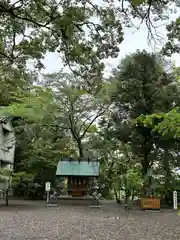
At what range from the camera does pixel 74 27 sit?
6270 mm

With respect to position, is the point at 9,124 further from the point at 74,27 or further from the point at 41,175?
the point at 74,27

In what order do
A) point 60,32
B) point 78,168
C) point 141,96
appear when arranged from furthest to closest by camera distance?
point 78,168 → point 141,96 → point 60,32

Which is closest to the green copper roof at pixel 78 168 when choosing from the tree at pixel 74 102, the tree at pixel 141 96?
the tree at pixel 141 96

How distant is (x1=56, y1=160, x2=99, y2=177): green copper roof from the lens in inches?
651

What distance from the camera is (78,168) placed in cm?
1689

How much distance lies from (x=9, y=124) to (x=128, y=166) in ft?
28.2

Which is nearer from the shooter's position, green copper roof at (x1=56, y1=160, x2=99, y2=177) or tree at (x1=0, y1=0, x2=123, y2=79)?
tree at (x1=0, y1=0, x2=123, y2=79)

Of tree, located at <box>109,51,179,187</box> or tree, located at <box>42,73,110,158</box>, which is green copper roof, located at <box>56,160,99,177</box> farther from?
tree, located at <box>42,73,110,158</box>

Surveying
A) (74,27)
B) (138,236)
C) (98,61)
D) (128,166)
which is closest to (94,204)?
(128,166)

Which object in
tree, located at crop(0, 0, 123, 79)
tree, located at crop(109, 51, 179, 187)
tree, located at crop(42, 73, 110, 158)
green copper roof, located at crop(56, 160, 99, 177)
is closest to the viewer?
tree, located at crop(0, 0, 123, 79)

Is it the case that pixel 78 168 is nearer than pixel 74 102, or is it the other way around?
pixel 78 168

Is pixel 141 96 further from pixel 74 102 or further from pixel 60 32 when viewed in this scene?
pixel 60 32

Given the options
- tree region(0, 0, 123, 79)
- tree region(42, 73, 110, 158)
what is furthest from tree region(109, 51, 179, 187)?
tree region(0, 0, 123, 79)

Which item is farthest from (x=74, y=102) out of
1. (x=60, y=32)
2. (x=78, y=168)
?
(x=60, y=32)
